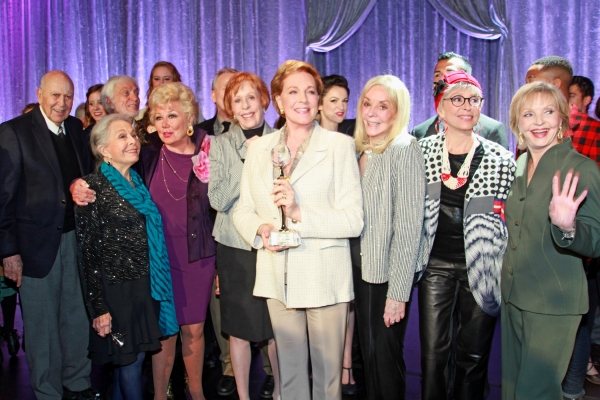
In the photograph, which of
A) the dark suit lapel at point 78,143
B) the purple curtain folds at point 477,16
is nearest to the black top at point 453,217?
the dark suit lapel at point 78,143

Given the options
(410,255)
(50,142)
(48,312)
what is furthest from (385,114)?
(48,312)

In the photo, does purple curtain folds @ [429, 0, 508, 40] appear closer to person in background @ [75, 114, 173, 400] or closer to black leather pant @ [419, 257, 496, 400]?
black leather pant @ [419, 257, 496, 400]

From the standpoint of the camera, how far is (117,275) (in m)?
2.94

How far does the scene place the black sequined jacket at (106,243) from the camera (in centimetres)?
288

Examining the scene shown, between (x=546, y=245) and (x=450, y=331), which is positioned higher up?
(x=546, y=245)

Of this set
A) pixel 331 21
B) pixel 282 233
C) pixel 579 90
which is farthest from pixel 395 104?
pixel 331 21

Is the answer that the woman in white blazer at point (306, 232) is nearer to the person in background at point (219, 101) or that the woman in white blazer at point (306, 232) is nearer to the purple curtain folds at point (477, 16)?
the person in background at point (219, 101)

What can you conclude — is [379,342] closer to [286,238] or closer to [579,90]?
[286,238]

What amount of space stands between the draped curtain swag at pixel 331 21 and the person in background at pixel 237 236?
15.4ft

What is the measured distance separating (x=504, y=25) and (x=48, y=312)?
592 centimetres

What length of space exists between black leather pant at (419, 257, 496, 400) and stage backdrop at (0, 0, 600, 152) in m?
4.72

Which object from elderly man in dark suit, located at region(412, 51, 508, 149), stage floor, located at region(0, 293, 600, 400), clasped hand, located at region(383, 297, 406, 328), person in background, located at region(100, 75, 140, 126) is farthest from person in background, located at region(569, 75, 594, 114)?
person in background, located at region(100, 75, 140, 126)

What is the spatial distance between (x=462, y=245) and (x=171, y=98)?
1760mm

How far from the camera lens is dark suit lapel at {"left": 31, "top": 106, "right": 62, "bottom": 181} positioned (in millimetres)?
3512
